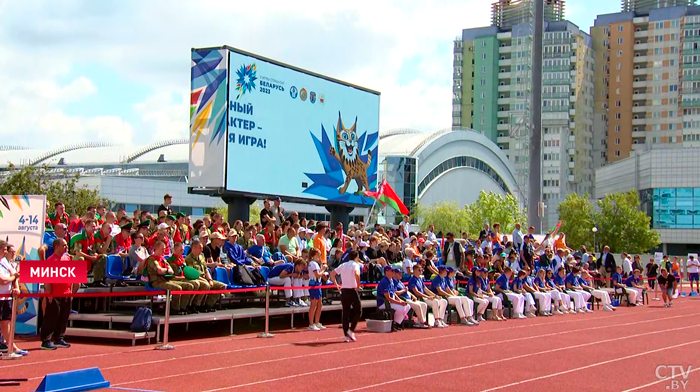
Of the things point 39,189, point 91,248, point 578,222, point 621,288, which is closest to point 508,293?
point 621,288

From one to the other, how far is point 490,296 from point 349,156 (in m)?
11.5

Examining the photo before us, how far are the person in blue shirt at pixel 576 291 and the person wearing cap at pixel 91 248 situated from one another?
1554 cm

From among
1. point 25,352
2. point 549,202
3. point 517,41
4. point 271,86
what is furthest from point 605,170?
point 25,352

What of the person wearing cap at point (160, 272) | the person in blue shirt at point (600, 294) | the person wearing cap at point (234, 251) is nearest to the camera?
the person wearing cap at point (160, 272)

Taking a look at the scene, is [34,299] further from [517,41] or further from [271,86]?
[517,41]

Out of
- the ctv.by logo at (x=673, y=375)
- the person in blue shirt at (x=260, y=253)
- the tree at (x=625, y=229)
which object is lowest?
the ctv.by logo at (x=673, y=375)

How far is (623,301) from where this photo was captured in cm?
3119

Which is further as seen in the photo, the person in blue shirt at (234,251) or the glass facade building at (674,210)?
the glass facade building at (674,210)

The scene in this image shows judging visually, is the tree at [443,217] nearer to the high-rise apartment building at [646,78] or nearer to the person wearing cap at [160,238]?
the high-rise apartment building at [646,78]

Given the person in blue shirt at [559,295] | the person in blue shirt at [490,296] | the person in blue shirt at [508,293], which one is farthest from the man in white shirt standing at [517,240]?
the person in blue shirt at [490,296]

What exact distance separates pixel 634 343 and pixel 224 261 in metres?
8.94

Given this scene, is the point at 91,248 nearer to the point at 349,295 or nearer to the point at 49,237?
the point at 49,237

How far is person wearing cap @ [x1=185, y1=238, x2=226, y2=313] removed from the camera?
16562mm

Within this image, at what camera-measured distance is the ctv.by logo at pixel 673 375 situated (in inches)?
483
